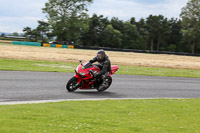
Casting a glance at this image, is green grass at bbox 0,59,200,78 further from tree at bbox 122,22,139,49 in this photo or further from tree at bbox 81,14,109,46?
tree at bbox 122,22,139,49

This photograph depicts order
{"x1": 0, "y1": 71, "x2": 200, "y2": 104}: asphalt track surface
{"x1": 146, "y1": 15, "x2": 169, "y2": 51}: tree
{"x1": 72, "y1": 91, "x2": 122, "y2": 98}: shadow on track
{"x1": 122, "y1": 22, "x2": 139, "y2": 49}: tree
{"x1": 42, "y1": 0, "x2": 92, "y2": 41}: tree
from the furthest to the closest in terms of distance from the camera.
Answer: {"x1": 146, "y1": 15, "x2": 169, "y2": 51}: tree
{"x1": 122, "y1": 22, "x2": 139, "y2": 49}: tree
{"x1": 42, "y1": 0, "x2": 92, "y2": 41}: tree
{"x1": 72, "y1": 91, "x2": 122, "y2": 98}: shadow on track
{"x1": 0, "y1": 71, "x2": 200, "y2": 104}: asphalt track surface

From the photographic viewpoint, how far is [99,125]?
667cm

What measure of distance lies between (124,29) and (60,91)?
301 ft

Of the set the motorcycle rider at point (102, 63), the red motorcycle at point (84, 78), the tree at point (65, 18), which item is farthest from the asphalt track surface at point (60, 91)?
the tree at point (65, 18)

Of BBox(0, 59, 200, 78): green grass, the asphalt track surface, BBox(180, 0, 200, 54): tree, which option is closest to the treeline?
BBox(180, 0, 200, 54): tree

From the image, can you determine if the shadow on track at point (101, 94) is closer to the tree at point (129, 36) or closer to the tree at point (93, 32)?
the tree at point (93, 32)

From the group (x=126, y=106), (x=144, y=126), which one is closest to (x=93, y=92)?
(x=126, y=106)

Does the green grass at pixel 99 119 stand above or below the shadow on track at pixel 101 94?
above

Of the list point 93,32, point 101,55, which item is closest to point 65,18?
point 93,32

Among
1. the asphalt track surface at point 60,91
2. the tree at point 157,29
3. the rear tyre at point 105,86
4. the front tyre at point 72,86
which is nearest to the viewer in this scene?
Result: the asphalt track surface at point 60,91

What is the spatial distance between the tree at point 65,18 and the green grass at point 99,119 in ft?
220

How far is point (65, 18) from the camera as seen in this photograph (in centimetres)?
7600

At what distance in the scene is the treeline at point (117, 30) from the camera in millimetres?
76019

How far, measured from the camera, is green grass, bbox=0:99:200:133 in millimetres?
6195
